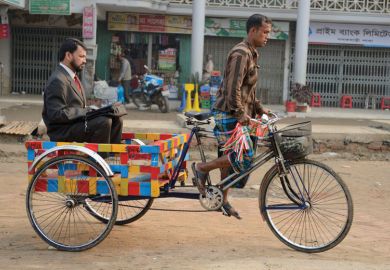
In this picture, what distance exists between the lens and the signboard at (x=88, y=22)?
18.4 metres

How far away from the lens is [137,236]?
5.32 meters

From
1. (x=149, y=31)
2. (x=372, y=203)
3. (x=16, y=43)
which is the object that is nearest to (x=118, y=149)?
(x=372, y=203)

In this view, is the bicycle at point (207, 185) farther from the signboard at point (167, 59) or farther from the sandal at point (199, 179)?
the signboard at point (167, 59)

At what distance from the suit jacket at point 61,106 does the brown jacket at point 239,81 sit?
46.3 inches

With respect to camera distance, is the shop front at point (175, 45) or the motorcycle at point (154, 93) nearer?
the motorcycle at point (154, 93)

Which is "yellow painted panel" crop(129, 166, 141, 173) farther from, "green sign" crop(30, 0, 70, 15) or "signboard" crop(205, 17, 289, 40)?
"signboard" crop(205, 17, 289, 40)

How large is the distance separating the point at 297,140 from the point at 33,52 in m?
18.8

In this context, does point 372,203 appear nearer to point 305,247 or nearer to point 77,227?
point 305,247

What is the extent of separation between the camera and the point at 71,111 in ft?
16.2

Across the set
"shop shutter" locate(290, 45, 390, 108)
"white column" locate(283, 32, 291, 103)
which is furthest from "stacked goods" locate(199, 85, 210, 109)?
"shop shutter" locate(290, 45, 390, 108)

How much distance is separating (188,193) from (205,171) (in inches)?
9.1

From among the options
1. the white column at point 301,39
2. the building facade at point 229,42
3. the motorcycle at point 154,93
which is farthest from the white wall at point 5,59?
the white column at point 301,39

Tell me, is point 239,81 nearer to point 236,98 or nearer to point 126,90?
point 236,98

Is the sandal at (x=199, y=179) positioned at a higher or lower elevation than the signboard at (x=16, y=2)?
lower
